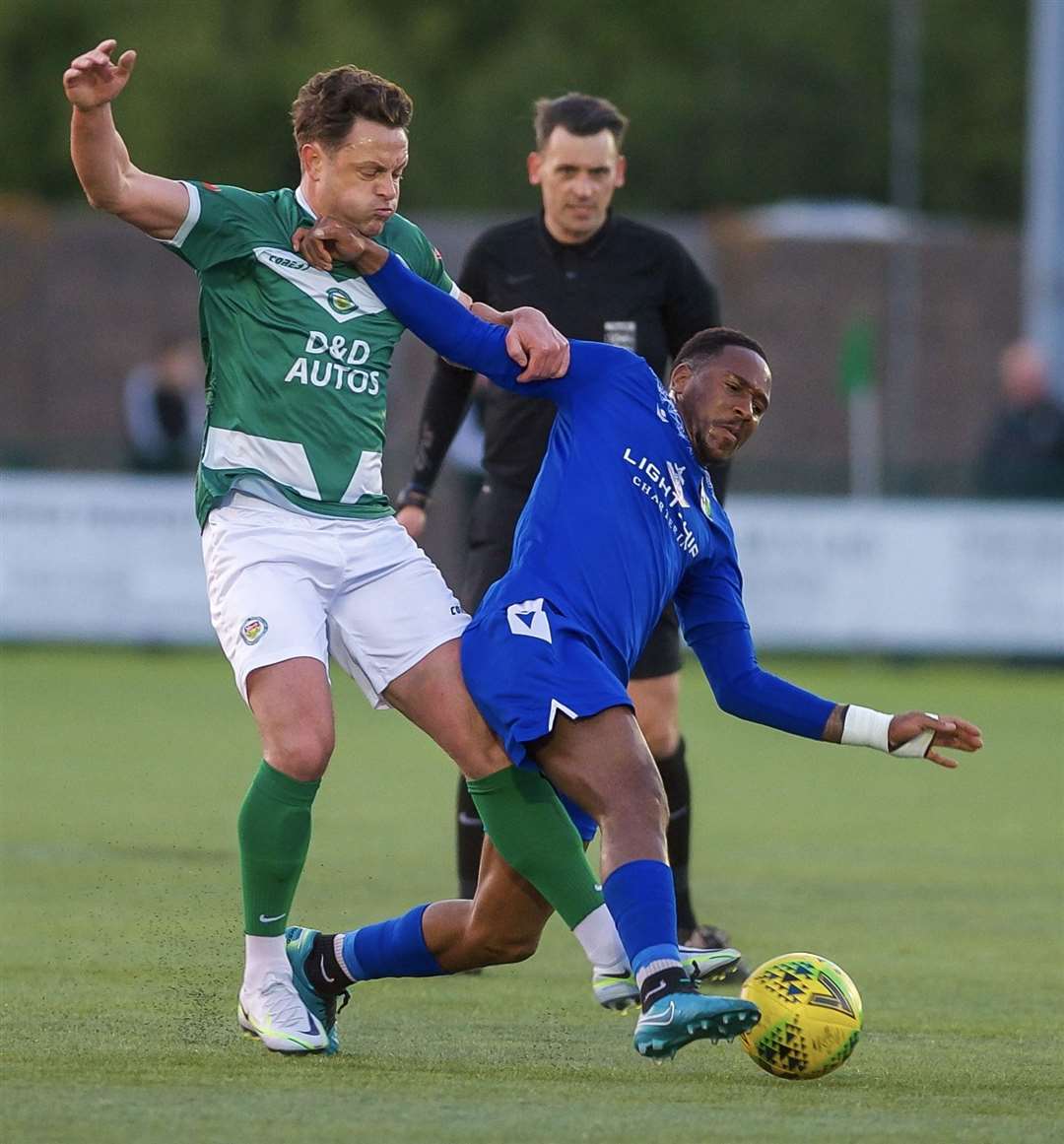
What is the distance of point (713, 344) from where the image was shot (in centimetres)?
609

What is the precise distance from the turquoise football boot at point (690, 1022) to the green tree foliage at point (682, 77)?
4049 cm

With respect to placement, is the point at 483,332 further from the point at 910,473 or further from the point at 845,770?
the point at 910,473

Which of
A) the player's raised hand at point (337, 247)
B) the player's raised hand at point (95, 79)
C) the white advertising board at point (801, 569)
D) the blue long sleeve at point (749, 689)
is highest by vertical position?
the player's raised hand at point (95, 79)

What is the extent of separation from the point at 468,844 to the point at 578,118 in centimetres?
223

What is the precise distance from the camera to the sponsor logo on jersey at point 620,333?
25.2ft

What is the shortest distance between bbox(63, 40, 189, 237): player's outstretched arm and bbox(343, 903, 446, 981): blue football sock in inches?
69.5

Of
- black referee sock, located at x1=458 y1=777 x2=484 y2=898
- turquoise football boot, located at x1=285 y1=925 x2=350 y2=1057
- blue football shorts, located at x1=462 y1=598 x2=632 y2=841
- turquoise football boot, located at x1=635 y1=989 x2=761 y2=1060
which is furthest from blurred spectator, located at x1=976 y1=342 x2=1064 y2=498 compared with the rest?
turquoise football boot, located at x1=635 y1=989 x2=761 y2=1060

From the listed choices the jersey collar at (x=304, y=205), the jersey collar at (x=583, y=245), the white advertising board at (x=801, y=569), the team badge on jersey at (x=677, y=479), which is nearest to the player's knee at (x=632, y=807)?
the team badge on jersey at (x=677, y=479)

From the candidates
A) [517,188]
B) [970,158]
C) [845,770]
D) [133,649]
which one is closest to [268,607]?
[845,770]

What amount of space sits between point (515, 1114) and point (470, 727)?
1.17m

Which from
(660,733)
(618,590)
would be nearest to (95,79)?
(618,590)

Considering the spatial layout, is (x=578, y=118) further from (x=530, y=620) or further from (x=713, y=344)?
(x=530, y=620)

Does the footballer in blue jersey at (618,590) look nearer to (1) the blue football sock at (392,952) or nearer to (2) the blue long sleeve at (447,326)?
(2) the blue long sleeve at (447,326)

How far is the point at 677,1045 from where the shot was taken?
207 inches
